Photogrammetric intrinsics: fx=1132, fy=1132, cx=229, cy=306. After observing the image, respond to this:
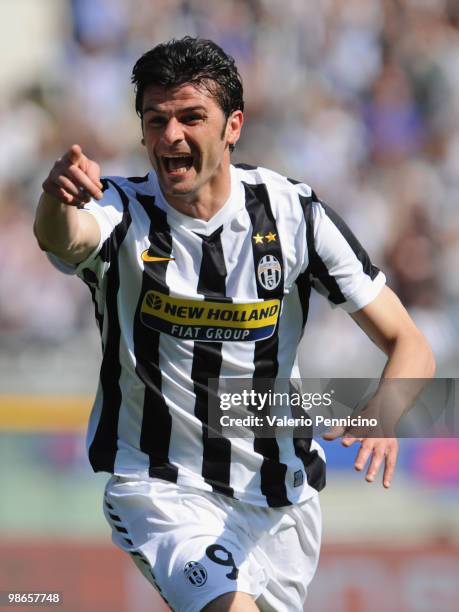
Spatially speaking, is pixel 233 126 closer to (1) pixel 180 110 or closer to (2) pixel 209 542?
(1) pixel 180 110

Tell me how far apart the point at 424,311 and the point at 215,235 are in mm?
4819

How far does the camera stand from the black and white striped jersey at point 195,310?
12.2ft

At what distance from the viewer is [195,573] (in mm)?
3443

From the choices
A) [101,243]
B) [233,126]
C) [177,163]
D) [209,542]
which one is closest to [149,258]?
[101,243]

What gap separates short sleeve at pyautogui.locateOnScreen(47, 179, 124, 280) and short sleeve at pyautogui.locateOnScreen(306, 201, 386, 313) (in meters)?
0.66

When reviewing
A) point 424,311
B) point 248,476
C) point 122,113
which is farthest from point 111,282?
point 122,113

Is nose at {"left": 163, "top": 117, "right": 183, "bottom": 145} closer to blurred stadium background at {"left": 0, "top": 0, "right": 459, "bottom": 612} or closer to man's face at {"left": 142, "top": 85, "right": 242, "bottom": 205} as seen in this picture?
man's face at {"left": 142, "top": 85, "right": 242, "bottom": 205}

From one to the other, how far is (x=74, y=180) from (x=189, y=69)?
2.35ft

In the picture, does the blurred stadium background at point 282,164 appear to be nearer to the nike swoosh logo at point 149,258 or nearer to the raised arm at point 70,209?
the nike swoosh logo at point 149,258

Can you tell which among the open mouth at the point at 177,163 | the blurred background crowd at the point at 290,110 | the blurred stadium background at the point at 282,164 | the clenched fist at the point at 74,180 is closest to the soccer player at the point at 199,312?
the open mouth at the point at 177,163

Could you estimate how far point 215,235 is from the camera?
12.5 ft

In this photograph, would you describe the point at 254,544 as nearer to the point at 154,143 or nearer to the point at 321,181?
the point at 154,143

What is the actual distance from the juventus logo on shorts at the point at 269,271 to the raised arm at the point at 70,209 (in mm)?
572

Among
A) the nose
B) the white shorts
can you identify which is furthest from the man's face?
the white shorts
